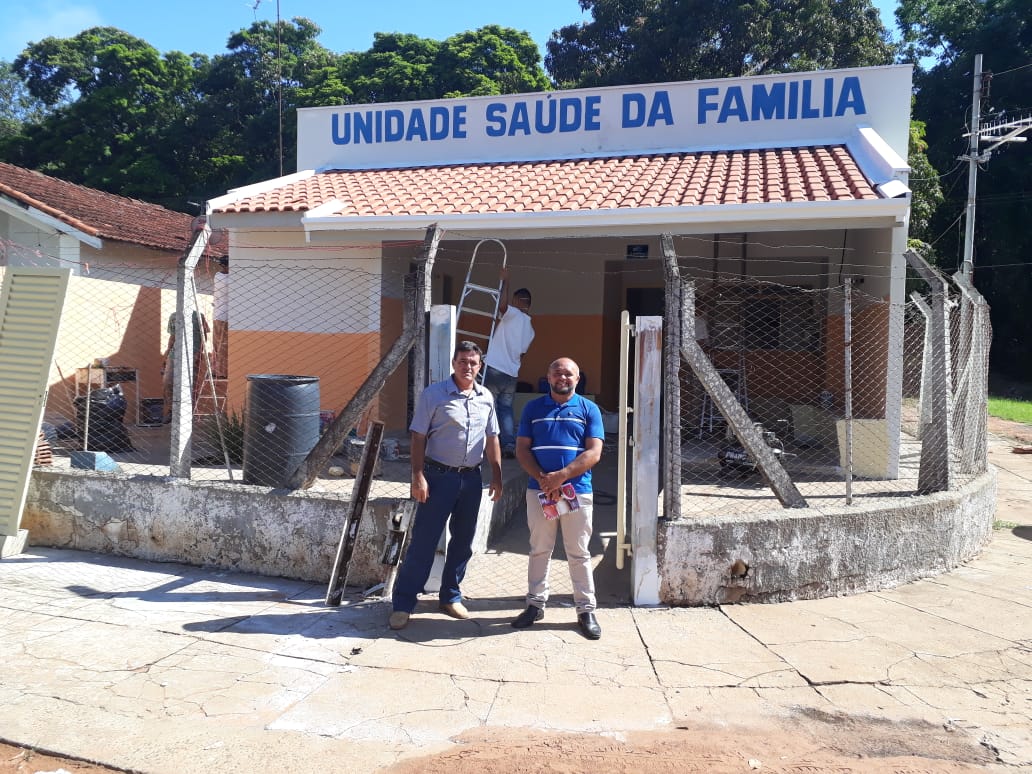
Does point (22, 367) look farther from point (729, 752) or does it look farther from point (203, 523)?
point (729, 752)

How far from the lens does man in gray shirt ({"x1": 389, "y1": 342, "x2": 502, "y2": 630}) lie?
4730 millimetres

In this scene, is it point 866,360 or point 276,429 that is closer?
point 276,429

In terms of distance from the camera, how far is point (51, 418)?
10078 millimetres

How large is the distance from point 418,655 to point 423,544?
68cm

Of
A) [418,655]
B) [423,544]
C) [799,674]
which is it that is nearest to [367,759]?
[418,655]

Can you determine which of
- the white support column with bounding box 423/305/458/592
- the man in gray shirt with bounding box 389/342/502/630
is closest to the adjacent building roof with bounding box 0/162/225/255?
the white support column with bounding box 423/305/458/592

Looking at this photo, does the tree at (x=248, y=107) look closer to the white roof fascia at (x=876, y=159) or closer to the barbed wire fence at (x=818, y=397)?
the barbed wire fence at (x=818, y=397)

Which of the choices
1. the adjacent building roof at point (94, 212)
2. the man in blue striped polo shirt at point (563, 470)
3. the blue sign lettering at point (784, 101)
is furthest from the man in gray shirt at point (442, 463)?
the adjacent building roof at point (94, 212)

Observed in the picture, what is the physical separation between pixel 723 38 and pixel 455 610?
22998mm

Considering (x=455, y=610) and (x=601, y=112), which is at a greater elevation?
(x=601, y=112)

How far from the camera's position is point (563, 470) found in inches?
180

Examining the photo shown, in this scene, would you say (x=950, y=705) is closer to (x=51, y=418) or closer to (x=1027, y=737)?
(x=1027, y=737)

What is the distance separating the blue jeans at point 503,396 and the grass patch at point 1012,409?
14.9m

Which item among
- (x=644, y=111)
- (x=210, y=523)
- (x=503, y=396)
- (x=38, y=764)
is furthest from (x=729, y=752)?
(x=644, y=111)
